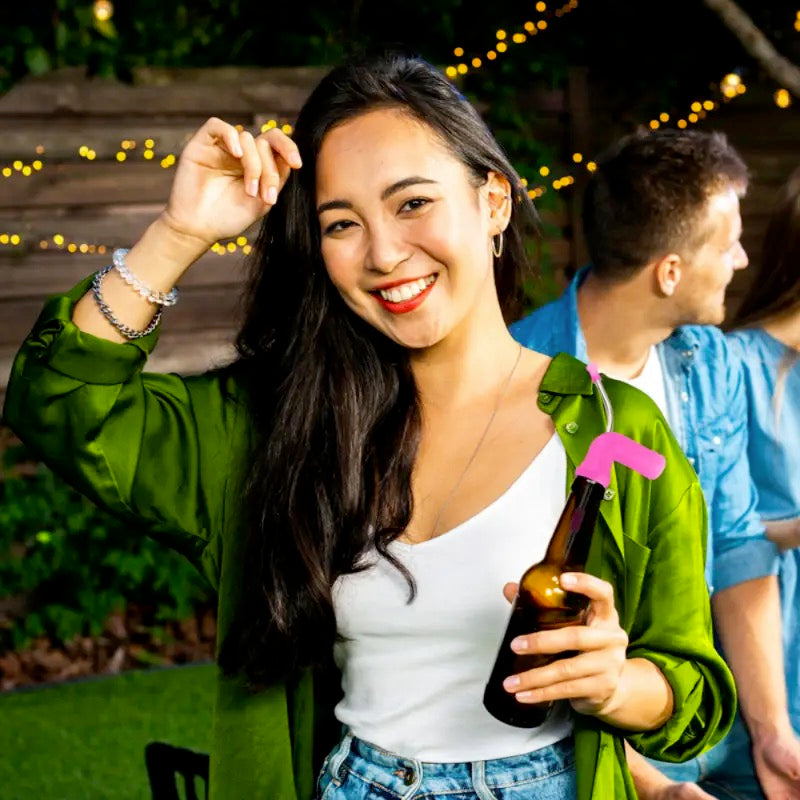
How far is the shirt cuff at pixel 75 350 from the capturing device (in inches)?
73.6

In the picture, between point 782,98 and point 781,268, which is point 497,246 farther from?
point 782,98

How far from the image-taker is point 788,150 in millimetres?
7512

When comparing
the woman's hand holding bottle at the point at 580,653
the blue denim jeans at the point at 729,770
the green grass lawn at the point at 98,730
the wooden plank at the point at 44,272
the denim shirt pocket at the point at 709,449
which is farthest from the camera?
the wooden plank at the point at 44,272

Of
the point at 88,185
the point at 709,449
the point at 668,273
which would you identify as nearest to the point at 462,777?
the point at 709,449

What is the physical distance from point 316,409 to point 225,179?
38cm

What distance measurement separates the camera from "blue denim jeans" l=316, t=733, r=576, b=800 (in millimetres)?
1860

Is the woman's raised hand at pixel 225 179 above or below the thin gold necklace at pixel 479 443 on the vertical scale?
above

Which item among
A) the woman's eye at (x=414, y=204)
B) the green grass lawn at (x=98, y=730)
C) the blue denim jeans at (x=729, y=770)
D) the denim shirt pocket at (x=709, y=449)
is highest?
the woman's eye at (x=414, y=204)

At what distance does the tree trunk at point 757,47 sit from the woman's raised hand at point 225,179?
174 inches

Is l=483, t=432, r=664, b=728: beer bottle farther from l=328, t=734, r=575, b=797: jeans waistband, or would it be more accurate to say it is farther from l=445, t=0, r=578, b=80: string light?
l=445, t=0, r=578, b=80: string light

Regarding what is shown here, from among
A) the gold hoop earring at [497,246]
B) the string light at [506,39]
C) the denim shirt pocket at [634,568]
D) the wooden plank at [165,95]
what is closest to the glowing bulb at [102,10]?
the wooden plank at [165,95]

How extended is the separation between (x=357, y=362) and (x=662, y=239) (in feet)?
4.42

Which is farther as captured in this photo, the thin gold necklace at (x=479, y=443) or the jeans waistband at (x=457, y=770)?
the thin gold necklace at (x=479, y=443)

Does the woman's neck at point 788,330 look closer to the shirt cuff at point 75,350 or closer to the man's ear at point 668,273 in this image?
the man's ear at point 668,273
